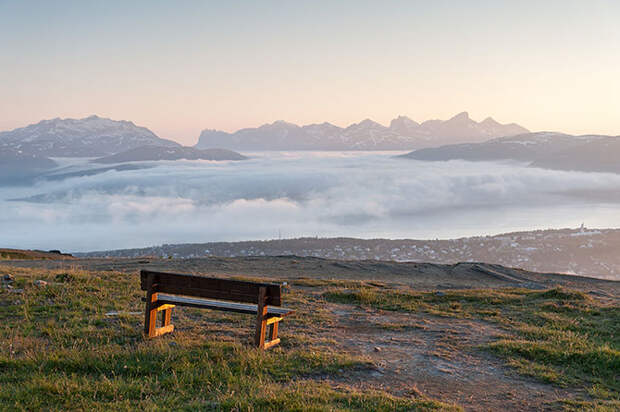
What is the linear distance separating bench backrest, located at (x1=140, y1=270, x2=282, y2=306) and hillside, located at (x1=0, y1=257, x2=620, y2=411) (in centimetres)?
86

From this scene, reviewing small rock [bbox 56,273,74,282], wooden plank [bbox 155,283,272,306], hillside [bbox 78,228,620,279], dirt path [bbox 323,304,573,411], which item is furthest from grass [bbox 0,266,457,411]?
hillside [bbox 78,228,620,279]

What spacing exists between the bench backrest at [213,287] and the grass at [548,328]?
4614 millimetres

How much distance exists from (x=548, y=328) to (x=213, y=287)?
28.5 ft

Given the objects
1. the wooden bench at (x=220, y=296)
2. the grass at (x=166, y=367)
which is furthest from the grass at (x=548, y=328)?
the wooden bench at (x=220, y=296)

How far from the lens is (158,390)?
645 centimetres

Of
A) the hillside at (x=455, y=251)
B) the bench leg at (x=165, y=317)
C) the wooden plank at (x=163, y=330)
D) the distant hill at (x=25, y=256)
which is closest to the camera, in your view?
the wooden plank at (x=163, y=330)

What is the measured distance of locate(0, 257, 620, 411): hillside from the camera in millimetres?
6344

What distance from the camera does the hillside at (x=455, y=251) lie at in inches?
3695

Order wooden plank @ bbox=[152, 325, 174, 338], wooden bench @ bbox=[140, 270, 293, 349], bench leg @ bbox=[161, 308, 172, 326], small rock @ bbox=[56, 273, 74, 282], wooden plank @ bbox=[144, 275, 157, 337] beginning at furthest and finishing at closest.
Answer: small rock @ bbox=[56, 273, 74, 282] → bench leg @ bbox=[161, 308, 172, 326] → wooden plank @ bbox=[152, 325, 174, 338] → wooden plank @ bbox=[144, 275, 157, 337] → wooden bench @ bbox=[140, 270, 293, 349]

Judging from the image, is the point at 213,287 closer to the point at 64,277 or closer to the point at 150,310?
the point at 150,310

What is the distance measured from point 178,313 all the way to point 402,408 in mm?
7122

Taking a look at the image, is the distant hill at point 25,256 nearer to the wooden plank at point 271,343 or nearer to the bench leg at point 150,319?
the bench leg at point 150,319

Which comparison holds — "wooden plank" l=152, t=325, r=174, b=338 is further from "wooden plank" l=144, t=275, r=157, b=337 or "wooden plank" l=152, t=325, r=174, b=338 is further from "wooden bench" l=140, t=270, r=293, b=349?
"wooden plank" l=144, t=275, r=157, b=337

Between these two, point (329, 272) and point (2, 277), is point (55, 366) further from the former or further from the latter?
point (329, 272)
